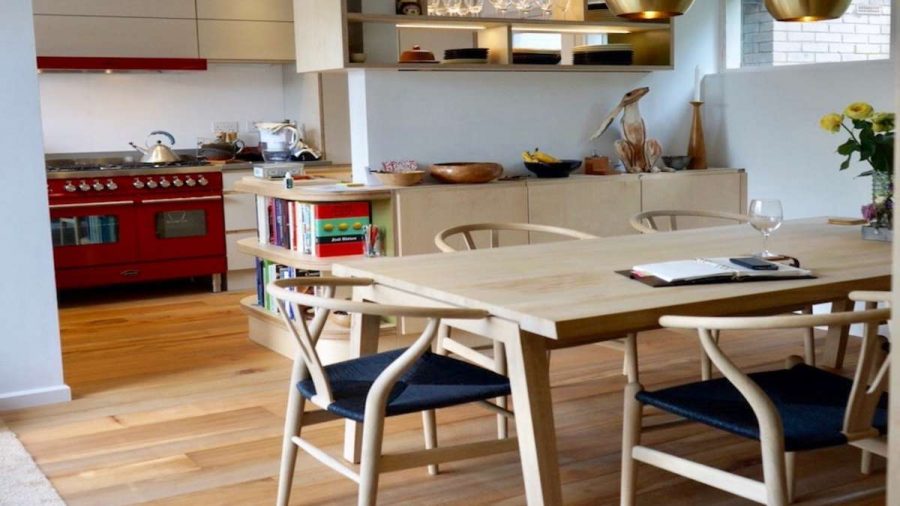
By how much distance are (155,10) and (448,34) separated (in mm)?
1985

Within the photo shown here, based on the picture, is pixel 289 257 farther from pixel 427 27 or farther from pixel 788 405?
pixel 788 405

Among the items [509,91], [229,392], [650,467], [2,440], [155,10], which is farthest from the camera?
[155,10]

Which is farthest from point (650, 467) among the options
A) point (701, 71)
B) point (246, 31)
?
point (246, 31)

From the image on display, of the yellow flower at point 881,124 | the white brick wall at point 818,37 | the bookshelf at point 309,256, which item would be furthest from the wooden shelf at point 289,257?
the white brick wall at point 818,37

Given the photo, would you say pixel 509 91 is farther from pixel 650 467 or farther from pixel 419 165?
pixel 650 467

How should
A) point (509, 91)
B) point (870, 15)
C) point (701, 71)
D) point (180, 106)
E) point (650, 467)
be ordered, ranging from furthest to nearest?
point (180, 106), point (701, 71), point (509, 91), point (870, 15), point (650, 467)

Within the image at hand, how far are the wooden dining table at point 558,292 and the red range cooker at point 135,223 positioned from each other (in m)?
3.61

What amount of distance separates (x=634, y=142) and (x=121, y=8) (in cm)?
336

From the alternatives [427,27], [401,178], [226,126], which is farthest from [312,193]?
[226,126]

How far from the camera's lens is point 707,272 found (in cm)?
268

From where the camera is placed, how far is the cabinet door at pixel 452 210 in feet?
15.2

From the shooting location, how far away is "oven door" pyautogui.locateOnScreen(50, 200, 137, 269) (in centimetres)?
627

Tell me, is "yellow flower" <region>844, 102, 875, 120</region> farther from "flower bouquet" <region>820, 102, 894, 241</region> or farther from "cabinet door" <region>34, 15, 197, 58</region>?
"cabinet door" <region>34, 15, 197, 58</region>

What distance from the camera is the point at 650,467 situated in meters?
3.31
